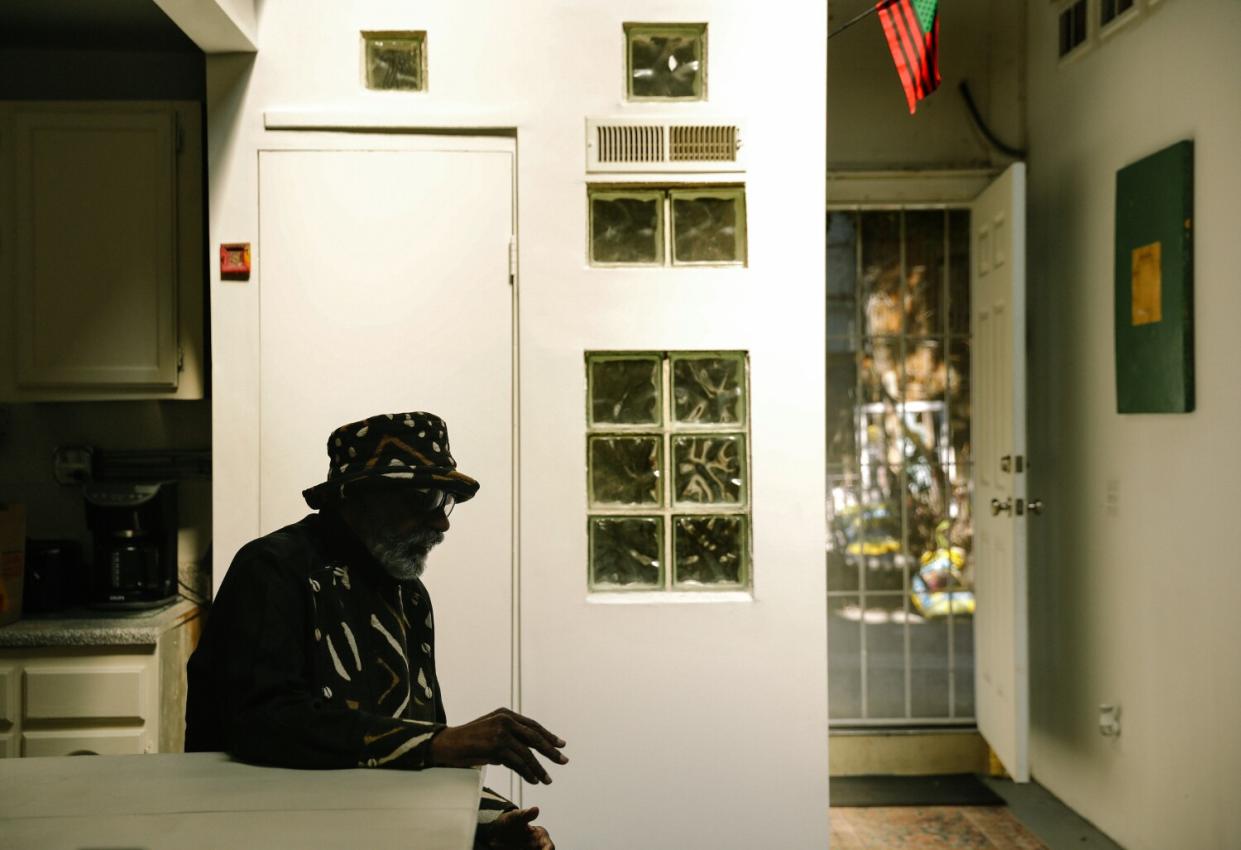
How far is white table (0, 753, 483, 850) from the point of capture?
1349mm

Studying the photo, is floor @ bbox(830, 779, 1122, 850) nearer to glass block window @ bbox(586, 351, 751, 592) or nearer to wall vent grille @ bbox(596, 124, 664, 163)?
glass block window @ bbox(586, 351, 751, 592)

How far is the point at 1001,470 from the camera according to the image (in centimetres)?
389

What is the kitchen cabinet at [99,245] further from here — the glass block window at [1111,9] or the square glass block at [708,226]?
the glass block window at [1111,9]

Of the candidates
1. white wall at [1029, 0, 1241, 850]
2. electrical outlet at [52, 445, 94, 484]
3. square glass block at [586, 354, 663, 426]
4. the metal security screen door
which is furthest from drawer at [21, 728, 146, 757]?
white wall at [1029, 0, 1241, 850]

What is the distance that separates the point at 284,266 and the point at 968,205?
279 centimetres

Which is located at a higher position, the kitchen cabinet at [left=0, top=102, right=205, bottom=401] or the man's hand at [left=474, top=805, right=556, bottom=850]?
the kitchen cabinet at [left=0, top=102, right=205, bottom=401]

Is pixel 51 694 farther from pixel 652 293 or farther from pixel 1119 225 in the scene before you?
pixel 1119 225

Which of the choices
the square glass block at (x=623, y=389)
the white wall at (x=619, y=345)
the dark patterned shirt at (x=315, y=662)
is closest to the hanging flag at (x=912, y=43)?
the white wall at (x=619, y=345)

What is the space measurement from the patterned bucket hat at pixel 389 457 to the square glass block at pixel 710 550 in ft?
3.67

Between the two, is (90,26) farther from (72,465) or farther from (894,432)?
(894,432)

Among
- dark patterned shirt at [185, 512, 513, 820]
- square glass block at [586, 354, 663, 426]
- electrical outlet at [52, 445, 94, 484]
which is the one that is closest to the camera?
dark patterned shirt at [185, 512, 513, 820]

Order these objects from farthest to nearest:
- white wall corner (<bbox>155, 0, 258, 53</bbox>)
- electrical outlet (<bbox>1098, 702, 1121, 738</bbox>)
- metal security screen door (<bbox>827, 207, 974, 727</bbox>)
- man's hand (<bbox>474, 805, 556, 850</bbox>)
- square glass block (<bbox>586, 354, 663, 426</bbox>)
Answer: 1. metal security screen door (<bbox>827, 207, 974, 727</bbox>)
2. electrical outlet (<bbox>1098, 702, 1121, 738</bbox>)
3. square glass block (<bbox>586, 354, 663, 426</bbox>)
4. white wall corner (<bbox>155, 0, 258, 53</bbox>)
5. man's hand (<bbox>474, 805, 556, 850</bbox>)

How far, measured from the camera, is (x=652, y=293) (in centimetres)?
293

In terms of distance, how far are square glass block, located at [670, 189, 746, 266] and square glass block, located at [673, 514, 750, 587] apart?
745 mm
